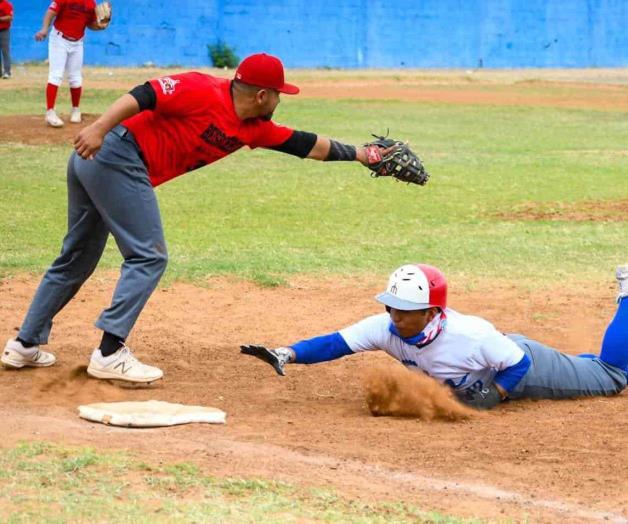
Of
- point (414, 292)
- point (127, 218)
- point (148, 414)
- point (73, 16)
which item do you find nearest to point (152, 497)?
point (148, 414)

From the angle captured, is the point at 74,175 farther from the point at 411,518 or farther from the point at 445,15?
the point at 445,15

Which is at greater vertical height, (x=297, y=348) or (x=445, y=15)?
(x=445, y=15)

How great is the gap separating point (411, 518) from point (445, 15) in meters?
34.1

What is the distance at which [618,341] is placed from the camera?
7051mm

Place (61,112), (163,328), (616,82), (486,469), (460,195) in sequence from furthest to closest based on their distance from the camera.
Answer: (616,82) → (61,112) → (460,195) → (163,328) → (486,469)

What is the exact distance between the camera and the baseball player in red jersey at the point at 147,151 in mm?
6445

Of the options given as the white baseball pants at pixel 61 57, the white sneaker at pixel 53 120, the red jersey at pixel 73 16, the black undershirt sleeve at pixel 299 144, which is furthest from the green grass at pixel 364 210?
the black undershirt sleeve at pixel 299 144

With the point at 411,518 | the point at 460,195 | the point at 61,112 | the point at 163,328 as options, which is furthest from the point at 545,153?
the point at 411,518

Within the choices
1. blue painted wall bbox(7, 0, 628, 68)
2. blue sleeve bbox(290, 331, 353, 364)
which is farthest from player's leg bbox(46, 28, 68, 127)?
blue painted wall bbox(7, 0, 628, 68)

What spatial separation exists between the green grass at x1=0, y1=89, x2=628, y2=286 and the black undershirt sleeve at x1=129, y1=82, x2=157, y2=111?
3884 mm

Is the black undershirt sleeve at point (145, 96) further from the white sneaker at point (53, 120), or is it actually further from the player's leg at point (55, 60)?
the white sneaker at point (53, 120)

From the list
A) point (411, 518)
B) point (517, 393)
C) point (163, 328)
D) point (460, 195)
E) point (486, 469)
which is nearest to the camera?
point (411, 518)

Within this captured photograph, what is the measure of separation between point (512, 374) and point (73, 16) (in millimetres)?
12732

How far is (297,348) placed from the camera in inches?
259
